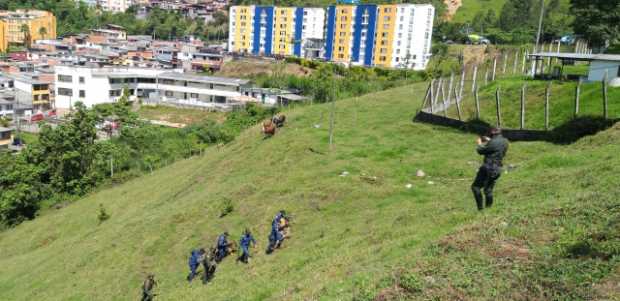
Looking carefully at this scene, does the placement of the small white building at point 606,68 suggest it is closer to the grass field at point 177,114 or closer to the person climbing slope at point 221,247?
the person climbing slope at point 221,247

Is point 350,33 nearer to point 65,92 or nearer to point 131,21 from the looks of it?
point 65,92

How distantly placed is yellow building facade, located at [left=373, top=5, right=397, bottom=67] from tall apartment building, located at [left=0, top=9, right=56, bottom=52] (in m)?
106

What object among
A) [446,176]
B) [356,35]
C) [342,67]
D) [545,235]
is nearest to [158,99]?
[342,67]

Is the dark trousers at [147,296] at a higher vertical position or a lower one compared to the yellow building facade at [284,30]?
lower

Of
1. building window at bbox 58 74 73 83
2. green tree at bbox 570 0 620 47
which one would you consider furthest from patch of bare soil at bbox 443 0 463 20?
building window at bbox 58 74 73 83

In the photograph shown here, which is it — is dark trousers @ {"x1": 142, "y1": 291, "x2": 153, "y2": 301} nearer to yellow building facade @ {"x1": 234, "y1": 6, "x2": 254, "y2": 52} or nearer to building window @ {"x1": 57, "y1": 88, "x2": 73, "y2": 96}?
building window @ {"x1": 57, "y1": 88, "x2": 73, "y2": 96}

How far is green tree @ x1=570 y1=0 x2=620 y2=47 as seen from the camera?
147 ft

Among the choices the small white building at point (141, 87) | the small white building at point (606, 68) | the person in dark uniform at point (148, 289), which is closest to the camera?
the person in dark uniform at point (148, 289)

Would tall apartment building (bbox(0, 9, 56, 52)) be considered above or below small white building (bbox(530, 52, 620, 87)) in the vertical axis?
above

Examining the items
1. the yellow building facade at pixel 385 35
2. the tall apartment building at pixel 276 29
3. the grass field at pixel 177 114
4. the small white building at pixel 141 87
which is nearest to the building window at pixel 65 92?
the small white building at pixel 141 87

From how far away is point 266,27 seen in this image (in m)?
127

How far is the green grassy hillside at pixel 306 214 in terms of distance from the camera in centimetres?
1252

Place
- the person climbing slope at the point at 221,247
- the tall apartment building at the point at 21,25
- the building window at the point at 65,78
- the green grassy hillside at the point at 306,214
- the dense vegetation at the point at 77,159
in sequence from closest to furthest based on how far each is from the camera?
the green grassy hillside at the point at 306,214
the person climbing slope at the point at 221,247
the dense vegetation at the point at 77,159
the building window at the point at 65,78
the tall apartment building at the point at 21,25

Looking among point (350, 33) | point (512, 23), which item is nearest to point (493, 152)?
point (350, 33)
